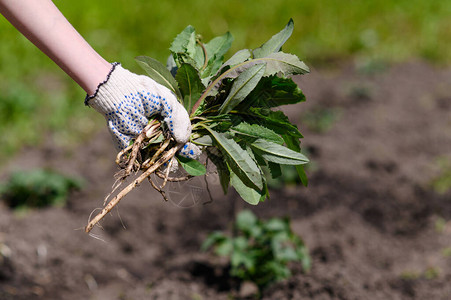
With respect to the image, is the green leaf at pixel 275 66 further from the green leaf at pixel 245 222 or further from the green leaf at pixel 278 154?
the green leaf at pixel 245 222

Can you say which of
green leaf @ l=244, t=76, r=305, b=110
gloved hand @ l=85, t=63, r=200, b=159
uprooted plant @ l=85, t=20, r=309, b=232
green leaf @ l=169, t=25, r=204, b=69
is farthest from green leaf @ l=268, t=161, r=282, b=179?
green leaf @ l=169, t=25, r=204, b=69

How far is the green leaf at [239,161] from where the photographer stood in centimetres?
178

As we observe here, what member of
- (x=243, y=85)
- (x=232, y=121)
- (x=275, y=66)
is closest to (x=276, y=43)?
(x=275, y=66)

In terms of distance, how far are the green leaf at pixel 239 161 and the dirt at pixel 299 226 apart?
392mm

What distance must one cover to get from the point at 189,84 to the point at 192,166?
307mm

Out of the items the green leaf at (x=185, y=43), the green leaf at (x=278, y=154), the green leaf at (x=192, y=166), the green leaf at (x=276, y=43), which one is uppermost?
the green leaf at (x=276, y=43)

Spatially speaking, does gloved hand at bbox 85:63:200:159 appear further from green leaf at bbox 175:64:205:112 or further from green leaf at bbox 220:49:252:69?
green leaf at bbox 220:49:252:69

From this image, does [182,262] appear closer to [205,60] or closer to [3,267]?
[3,267]

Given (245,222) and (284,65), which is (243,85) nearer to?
(284,65)

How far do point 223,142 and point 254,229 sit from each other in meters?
1.03

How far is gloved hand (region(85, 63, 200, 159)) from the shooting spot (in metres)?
1.79

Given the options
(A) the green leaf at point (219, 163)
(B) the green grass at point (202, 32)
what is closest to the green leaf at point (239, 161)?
(A) the green leaf at point (219, 163)

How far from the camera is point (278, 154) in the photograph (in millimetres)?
1835

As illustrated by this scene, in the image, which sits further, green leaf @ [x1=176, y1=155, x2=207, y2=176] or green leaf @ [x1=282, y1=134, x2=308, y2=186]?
green leaf @ [x1=282, y1=134, x2=308, y2=186]
